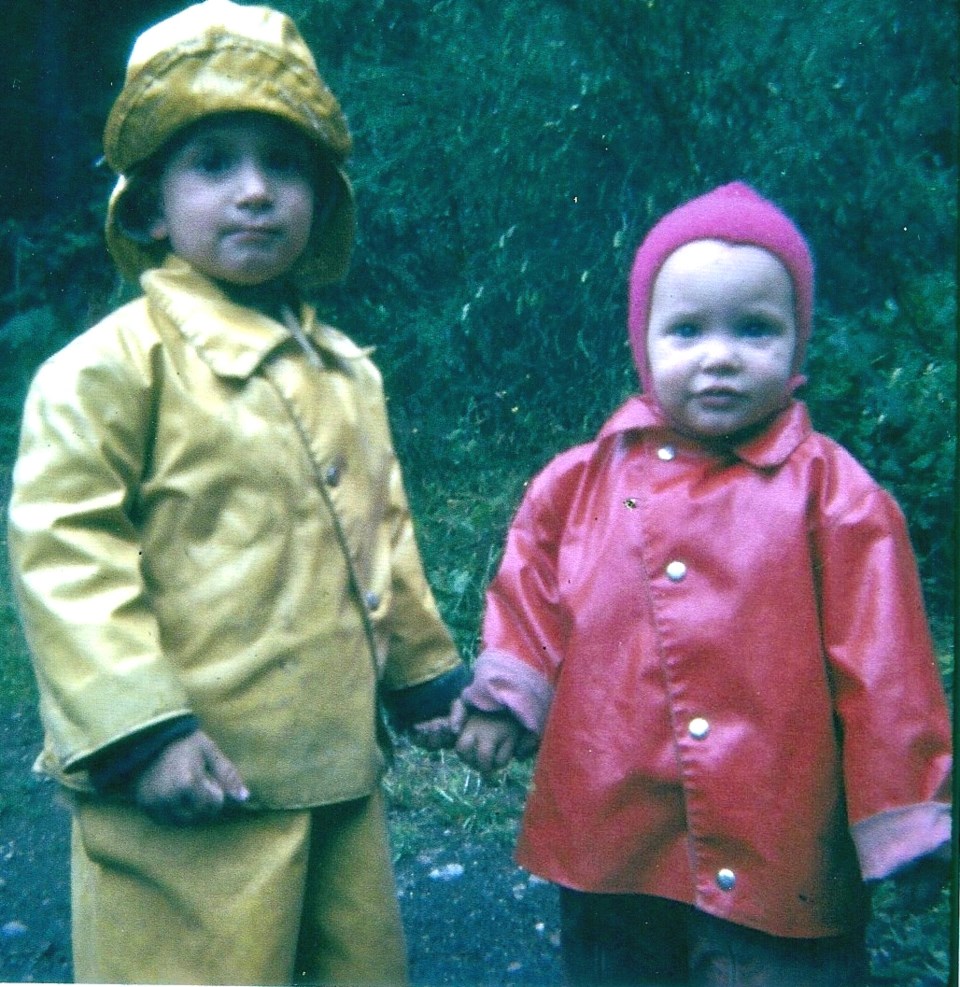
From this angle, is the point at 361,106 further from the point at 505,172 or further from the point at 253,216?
the point at 253,216

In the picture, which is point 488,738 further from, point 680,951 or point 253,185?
point 253,185

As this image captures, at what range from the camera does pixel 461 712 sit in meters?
1.85

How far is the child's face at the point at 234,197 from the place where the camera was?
1.65 metres

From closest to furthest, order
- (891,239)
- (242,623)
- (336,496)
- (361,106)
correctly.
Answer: (242,623), (336,496), (891,239), (361,106)

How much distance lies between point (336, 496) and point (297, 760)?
34cm

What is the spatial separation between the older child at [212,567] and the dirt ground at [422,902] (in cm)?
40

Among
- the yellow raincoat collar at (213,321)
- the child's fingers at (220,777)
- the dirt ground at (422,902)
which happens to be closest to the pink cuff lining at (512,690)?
the child's fingers at (220,777)

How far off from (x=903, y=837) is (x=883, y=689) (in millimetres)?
176

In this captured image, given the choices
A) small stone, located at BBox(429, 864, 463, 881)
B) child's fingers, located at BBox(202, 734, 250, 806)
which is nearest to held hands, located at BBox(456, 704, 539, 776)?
child's fingers, located at BBox(202, 734, 250, 806)

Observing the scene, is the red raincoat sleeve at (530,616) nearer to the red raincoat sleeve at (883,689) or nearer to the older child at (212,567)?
the older child at (212,567)

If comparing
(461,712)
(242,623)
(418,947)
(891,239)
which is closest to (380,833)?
(461,712)

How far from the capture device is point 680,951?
1.83 metres

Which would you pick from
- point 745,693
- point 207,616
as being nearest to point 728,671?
point 745,693

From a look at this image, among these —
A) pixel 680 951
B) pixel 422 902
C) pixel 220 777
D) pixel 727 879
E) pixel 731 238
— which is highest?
pixel 731 238
